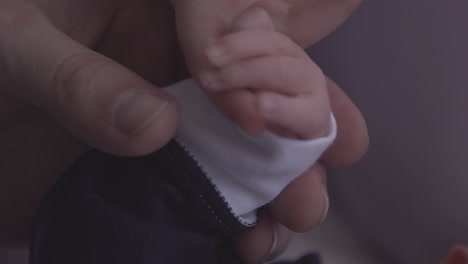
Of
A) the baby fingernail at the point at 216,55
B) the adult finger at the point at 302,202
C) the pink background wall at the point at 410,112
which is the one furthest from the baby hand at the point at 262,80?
the pink background wall at the point at 410,112

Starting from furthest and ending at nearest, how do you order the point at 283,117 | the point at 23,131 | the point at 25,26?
1. the point at 23,131
2. the point at 25,26
3. the point at 283,117

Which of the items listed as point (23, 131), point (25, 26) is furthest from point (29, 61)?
point (23, 131)

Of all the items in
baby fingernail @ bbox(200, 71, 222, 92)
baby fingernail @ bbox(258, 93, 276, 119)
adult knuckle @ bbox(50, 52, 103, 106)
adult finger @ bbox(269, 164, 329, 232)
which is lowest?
adult finger @ bbox(269, 164, 329, 232)

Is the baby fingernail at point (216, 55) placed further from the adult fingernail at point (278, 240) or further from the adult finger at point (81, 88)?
the adult fingernail at point (278, 240)

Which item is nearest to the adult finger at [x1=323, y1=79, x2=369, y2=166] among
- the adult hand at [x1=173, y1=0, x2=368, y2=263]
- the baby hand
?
the adult hand at [x1=173, y1=0, x2=368, y2=263]

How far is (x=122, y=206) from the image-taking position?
47cm

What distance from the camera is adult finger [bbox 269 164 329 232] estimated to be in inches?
19.8

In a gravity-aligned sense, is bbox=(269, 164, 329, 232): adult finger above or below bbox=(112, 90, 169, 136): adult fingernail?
below

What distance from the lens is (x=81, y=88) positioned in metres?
0.42

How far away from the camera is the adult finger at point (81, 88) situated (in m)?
0.41

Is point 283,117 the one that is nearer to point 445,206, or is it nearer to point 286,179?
point 286,179

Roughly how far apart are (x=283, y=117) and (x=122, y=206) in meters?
0.14

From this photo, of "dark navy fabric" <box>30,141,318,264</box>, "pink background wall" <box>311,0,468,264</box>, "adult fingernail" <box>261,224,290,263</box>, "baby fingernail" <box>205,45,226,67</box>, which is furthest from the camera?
"pink background wall" <box>311,0,468,264</box>

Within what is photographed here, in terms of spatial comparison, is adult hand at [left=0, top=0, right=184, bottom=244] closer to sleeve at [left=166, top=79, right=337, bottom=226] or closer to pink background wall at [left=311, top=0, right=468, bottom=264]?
Answer: sleeve at [left=166, top=79, right=337, bottom=226]
